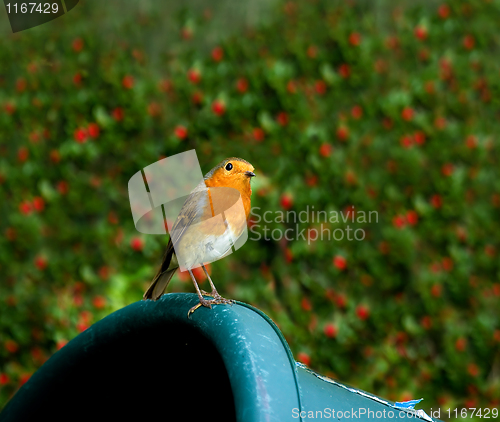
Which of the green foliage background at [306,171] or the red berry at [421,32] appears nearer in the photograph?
the green foliage background at [306,171]

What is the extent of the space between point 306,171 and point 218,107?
74 cm

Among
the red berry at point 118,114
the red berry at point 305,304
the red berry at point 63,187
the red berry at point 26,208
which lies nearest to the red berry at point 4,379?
the red berry at point 26,208

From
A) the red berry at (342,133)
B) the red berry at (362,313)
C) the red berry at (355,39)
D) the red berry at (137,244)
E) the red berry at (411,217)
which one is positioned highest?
the red berry at (355,39)

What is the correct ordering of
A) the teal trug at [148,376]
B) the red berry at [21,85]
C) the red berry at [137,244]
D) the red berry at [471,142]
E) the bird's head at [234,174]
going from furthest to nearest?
1. the red berry at [21,85]
2. the red berry at [471,142]
3. the red berry at [137,244]
4. the bird's head at [234,174]
5. the teal trug at [148,376]

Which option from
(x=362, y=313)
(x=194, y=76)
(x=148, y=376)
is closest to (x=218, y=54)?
(x=194, y=76)

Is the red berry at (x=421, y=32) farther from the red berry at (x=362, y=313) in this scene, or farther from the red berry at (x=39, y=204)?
the red berry at (x=39, y=204)

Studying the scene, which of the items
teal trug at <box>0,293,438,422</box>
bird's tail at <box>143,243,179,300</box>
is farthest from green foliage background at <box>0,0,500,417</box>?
teal trug at <box>0,293,438,422</box>

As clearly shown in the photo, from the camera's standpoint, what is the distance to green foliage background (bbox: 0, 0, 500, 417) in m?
3.24

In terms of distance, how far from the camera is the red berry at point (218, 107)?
3.44 meters

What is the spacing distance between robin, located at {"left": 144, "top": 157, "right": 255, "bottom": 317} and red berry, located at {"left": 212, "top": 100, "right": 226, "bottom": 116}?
6.21ft

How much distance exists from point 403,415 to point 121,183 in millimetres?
2836

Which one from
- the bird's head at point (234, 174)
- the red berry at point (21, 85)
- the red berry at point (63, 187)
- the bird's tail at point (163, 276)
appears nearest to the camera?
the bird's tail at point (163, 276)

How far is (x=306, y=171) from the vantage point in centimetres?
339

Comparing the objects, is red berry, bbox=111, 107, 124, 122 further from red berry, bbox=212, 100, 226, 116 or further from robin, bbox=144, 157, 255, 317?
robin, bbox=144, 157, 255, 317
